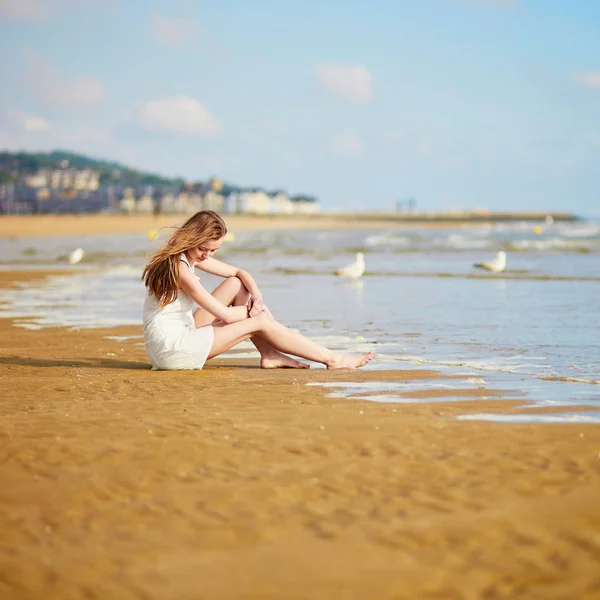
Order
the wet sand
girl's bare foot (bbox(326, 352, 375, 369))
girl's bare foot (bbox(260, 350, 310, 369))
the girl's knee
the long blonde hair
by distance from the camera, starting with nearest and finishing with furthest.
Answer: the wet sand < the long blonde hair < girl's bare foot (bbox(326, 352, 375, 369)) < girl's bare foot (bbox(260, 350, 310, 369)) < the girl's knee

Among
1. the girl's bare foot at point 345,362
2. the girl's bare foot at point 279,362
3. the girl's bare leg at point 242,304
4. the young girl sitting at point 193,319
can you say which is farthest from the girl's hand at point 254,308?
the girl's bare foot at point 345,362

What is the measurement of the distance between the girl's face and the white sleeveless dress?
76 mm

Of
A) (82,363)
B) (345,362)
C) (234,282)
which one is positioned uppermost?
(234,282)

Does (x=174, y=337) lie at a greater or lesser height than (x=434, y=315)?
greater

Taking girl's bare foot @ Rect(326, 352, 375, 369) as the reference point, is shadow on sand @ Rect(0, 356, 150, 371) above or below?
below

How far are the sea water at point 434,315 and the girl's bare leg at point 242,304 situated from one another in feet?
2.40

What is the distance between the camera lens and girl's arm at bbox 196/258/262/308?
7537 mm

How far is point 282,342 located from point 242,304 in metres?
0.59

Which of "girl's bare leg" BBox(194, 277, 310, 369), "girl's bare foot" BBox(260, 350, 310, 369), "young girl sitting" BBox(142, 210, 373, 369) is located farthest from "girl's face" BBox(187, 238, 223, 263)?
"girl's bare foot" BBox(260, 350, 310, 369)

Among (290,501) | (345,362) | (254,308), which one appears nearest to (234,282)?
(254,308)

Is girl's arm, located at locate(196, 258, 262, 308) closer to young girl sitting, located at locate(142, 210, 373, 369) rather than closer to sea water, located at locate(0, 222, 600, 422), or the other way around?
young girl sitting, located at locate(142, 210, 373, 369)

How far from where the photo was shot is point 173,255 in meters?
7.24

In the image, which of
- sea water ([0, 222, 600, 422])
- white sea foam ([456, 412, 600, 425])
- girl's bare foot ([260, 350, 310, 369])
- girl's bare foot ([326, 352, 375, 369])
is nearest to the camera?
white sea foam ([456, 412, 600, 425])

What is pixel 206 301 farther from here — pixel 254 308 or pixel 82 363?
pixel 82 363
